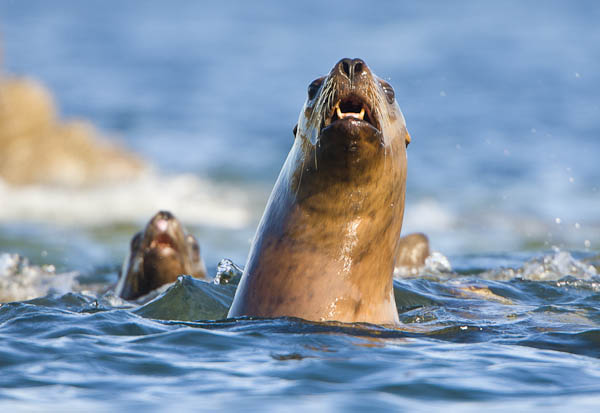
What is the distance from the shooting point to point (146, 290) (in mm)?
7762

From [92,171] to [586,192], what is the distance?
33.7 ft

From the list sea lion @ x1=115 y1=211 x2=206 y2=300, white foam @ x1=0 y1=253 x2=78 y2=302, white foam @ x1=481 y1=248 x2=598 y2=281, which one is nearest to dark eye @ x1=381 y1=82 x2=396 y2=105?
sea lion @ x1=115 y1=211 x2=206 y2=300

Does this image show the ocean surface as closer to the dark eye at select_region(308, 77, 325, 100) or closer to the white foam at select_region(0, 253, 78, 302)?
the white foam at select_region(0, 253, 78, 302)

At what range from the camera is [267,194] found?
19.9 meters

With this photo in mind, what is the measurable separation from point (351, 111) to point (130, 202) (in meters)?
14.5

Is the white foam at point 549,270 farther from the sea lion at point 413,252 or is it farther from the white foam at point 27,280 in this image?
the white foam at point 27,280

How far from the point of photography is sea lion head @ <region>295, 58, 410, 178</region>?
4574mm

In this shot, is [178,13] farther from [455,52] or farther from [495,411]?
[495,411]

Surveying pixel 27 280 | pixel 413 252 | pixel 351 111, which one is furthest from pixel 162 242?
pixel 351 111

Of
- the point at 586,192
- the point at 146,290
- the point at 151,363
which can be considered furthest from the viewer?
the point at 586,192

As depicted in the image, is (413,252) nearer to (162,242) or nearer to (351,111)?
(162,242)

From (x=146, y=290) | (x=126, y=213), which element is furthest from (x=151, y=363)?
(x=126, y=213)

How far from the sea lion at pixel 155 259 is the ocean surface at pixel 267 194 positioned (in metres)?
0.38

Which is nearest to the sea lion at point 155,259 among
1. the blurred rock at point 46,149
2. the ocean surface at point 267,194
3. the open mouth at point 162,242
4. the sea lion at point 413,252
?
the open mouth at point 162,242
